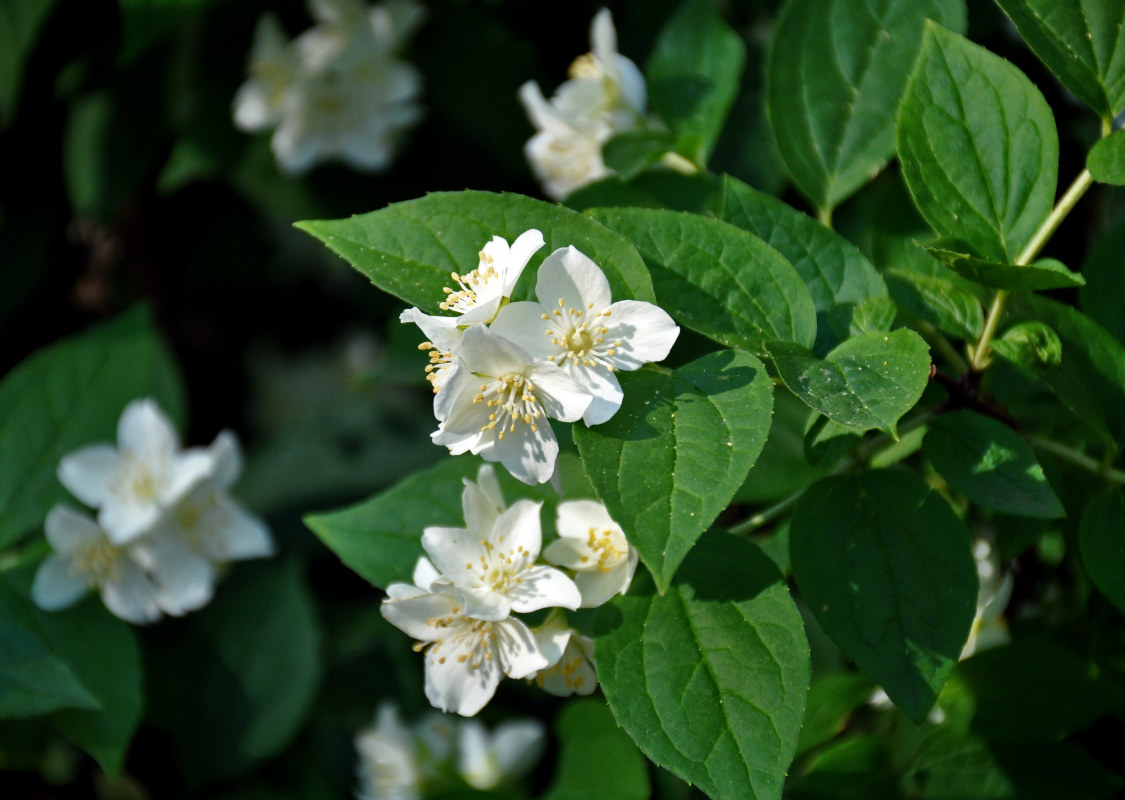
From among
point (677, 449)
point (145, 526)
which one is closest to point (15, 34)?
point (145, 526)

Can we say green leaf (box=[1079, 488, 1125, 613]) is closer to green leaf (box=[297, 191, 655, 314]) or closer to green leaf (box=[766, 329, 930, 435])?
green leaf (box=[766, 329, 930, 435])

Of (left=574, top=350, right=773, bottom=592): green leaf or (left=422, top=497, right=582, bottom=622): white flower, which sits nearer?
(left=574, top=350, right=773, bottom=592): green leaf

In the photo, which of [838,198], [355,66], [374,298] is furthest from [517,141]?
[838,198]

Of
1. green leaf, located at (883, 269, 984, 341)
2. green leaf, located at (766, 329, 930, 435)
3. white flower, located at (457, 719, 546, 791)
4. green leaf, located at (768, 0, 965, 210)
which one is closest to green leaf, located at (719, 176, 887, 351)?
green leaf, located at (883, 269, 984, 341)

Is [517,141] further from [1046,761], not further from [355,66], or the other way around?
[1046,761]

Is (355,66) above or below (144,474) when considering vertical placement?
above

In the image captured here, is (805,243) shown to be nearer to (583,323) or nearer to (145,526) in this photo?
(583,323)
